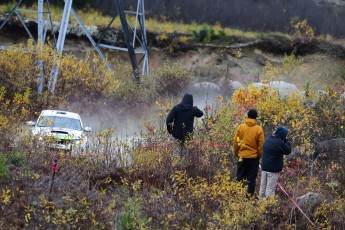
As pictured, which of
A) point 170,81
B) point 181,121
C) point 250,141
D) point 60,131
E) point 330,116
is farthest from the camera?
point 170,81

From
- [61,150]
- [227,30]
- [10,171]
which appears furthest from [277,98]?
[227,30]

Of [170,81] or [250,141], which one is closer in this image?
[250,141]

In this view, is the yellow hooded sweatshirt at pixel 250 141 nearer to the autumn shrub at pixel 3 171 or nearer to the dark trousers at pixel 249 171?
the dark trousers at pixel 249 171

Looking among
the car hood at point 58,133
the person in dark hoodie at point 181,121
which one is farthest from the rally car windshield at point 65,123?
the person in dark hoodie at point 181,121

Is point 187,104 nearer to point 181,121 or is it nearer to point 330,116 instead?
point 181,121

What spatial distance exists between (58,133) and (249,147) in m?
5.76

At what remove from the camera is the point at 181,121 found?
17219 mm

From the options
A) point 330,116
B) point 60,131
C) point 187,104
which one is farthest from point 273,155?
point 330,116

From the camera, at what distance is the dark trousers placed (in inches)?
590

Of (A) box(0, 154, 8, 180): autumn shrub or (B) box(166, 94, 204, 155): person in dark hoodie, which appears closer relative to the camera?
(A) box(0, 154, 8, 180): autumn shrub

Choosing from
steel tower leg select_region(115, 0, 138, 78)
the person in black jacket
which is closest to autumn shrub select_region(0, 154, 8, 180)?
A: the person in black jacket

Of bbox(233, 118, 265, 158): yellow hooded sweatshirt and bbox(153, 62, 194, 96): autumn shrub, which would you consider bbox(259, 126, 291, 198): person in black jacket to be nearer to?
bbox(233, 118, 265, 158): yellow hooded sweatshirt

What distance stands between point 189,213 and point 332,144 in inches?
298

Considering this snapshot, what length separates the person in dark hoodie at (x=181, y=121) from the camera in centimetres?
1716
